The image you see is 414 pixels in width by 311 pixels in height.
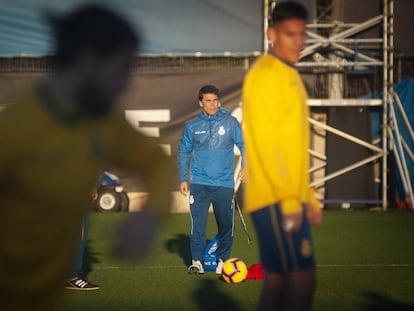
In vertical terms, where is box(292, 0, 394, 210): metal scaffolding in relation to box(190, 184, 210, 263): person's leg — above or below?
above

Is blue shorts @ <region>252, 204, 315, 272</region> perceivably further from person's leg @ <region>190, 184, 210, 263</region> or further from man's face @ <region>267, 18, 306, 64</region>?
person's leg @ <region>190, 184, 210, 263</region>

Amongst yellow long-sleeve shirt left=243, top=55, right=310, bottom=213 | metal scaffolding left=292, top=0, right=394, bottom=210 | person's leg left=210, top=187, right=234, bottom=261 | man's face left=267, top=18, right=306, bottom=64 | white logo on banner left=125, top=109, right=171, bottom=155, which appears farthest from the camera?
white logo on banner left=125, top=109, right=171, bottom=155

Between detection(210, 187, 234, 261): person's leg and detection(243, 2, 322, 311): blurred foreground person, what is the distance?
17.6ft

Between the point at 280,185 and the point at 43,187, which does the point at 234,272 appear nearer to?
the point at 280,185

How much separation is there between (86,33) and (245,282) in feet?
22.0

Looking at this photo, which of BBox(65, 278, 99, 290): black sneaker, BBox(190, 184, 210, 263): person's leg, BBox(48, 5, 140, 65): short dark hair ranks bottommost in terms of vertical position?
BBox(65, 278, 99, 290): black sneaker

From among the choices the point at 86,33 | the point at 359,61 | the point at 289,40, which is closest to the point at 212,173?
the point at 289,40

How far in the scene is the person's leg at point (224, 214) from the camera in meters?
10.4

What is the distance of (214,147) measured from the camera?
10562 mm

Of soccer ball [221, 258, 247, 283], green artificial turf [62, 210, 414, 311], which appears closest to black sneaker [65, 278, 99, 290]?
green artificial turf [62, 210, 414, 311]

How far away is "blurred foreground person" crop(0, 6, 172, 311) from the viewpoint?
3.22 m

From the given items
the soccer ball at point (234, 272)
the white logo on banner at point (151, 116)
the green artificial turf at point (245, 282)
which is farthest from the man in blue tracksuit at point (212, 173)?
the white logo on banner at point (151, 116)

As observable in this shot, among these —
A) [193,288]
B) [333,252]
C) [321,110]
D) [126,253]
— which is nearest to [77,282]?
[193,288]

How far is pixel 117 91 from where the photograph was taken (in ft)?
11.0
